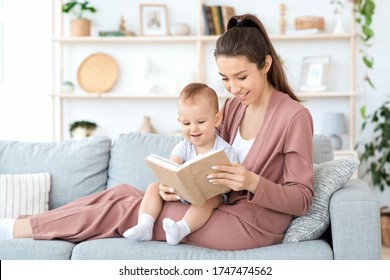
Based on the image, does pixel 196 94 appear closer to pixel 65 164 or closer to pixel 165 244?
pixel 165 244

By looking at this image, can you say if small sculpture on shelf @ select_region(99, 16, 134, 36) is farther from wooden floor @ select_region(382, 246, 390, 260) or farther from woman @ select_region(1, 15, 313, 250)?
woman @ select_region(1, 15, 313, 250)

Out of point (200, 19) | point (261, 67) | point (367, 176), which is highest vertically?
point (200, 19)

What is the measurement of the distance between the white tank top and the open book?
0.94 ft

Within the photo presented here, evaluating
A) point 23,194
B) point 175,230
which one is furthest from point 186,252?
point 23,194

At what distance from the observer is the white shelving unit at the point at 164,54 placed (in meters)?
5.31

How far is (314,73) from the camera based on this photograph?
5.37 metres

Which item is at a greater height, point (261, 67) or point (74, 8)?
point (74, 8)

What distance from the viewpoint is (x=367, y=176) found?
5387mm

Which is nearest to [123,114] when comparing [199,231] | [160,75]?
[160,75]

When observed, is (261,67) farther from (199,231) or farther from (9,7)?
(9,7)
